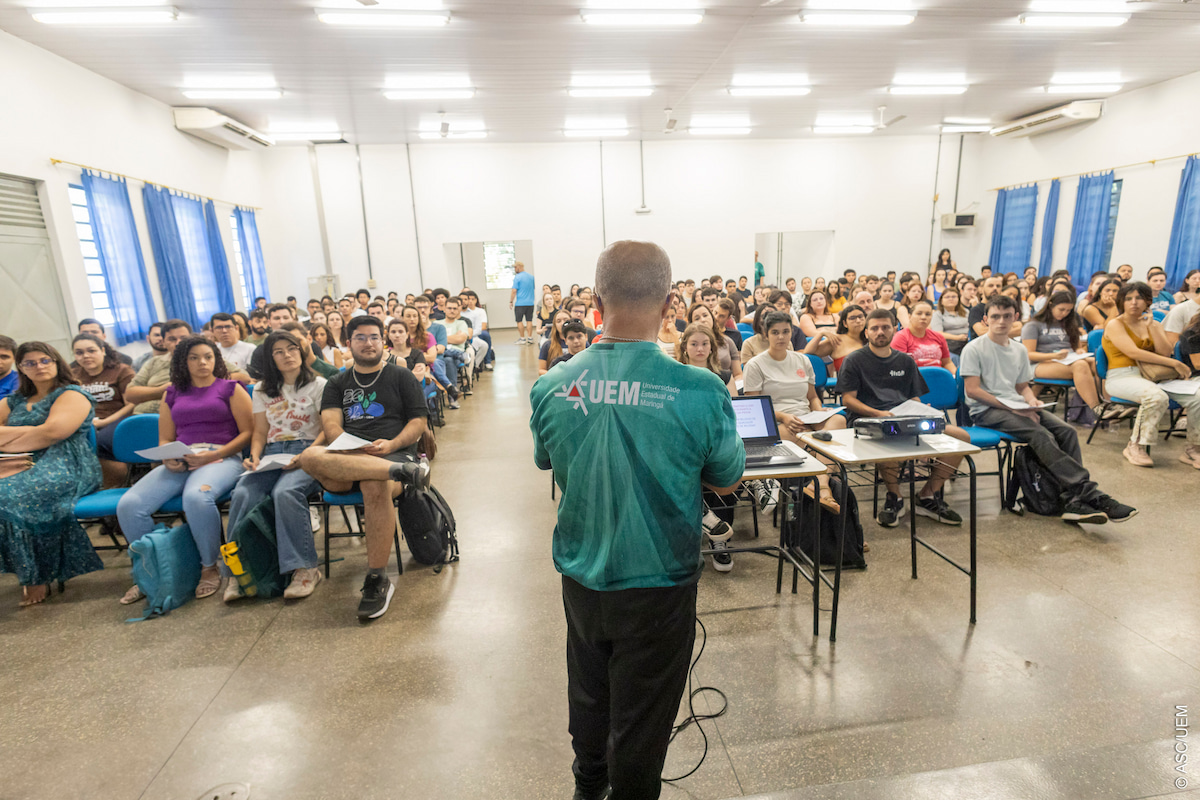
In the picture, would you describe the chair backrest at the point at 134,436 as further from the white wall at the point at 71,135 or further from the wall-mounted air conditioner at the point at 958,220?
the wall-mounted air conditioner at the point at 958,220

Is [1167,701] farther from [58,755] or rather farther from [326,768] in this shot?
[58,755]

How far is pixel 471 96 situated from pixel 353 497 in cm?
730

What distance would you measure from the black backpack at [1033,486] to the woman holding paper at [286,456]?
4.02m

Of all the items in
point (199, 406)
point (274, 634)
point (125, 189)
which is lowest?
point (274, 634)

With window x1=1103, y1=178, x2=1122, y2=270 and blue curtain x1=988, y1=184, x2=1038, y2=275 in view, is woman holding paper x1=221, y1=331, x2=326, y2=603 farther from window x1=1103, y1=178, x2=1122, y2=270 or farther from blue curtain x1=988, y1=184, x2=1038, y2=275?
blue curtain x1=988, y1=184, x2=1038, y2=275

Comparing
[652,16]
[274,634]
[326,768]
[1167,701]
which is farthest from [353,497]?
[652,16]

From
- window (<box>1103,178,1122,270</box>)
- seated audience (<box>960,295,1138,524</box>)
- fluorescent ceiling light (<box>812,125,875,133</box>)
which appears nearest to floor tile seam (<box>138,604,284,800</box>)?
seated audience (<box>960,295,1138,524</box>)

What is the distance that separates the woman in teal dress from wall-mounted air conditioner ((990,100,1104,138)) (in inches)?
518

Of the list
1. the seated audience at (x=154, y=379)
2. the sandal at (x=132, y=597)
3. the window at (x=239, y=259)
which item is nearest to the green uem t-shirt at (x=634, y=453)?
the sandal at (x=132, y=597)

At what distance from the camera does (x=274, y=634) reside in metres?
2.60

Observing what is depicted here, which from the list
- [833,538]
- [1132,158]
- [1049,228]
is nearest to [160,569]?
[833,538]

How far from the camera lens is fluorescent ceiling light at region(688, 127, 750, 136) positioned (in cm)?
1108

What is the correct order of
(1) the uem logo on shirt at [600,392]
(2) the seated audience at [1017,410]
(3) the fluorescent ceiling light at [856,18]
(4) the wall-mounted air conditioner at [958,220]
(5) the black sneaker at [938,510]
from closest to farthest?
(1) the uem logo on shirt at [600,392] → (2) the seated audience at [1017,410] → (5) the black sneaker at [938,510] → (3) the fluorescent ceiling light at [856,18] → (4) the wall-mounted air conditioner at [958,220]

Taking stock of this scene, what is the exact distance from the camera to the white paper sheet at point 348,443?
9.27ft
